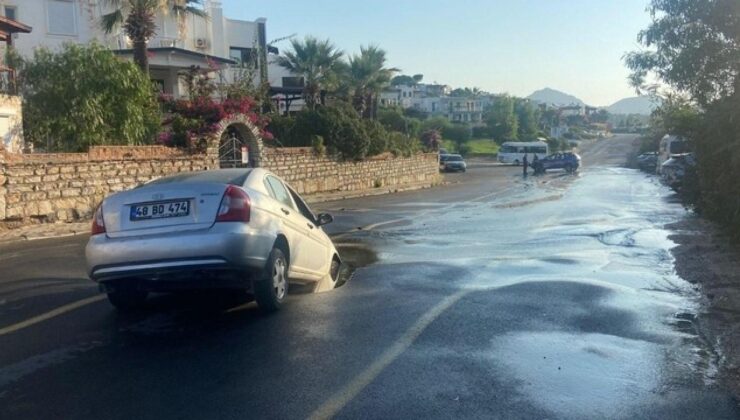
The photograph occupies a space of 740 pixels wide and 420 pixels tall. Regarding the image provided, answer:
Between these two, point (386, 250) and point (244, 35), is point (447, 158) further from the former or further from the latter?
point (386, 250)

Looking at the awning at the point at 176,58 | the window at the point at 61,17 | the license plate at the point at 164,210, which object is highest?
the window at the point at 61,17

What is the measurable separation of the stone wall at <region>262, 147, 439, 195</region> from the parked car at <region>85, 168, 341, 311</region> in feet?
67.2

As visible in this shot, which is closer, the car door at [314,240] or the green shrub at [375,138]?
the car door at [314,240]

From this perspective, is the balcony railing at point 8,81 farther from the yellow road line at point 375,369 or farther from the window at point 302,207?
the yellow road line at point 375,369

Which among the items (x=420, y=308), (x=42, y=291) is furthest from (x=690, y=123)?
(x=42, y=291)

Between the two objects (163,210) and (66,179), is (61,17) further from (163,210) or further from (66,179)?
(163,210)

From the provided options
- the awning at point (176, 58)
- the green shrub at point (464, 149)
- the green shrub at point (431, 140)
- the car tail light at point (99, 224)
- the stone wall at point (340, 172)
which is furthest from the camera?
the green shrub at point (464, 149)

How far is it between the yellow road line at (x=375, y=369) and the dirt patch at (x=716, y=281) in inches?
97.1

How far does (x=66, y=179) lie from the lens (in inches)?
736

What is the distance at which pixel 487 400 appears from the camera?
4.93 metres

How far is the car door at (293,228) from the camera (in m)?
8.10

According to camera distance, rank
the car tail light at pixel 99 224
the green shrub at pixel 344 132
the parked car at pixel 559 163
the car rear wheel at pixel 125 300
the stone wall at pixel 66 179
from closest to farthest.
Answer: the car tail light at pixel 99 224
the car rear wheel at pixel 125 300
the stone wall at pixel 66 179
the green shrub at pixel 344 132
the parked car at pixel 559 163

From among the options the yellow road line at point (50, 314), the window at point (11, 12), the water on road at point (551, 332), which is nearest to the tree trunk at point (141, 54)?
the window at point (11, 12)

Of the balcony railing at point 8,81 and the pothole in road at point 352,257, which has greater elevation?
the balcony railing at point 8,81
